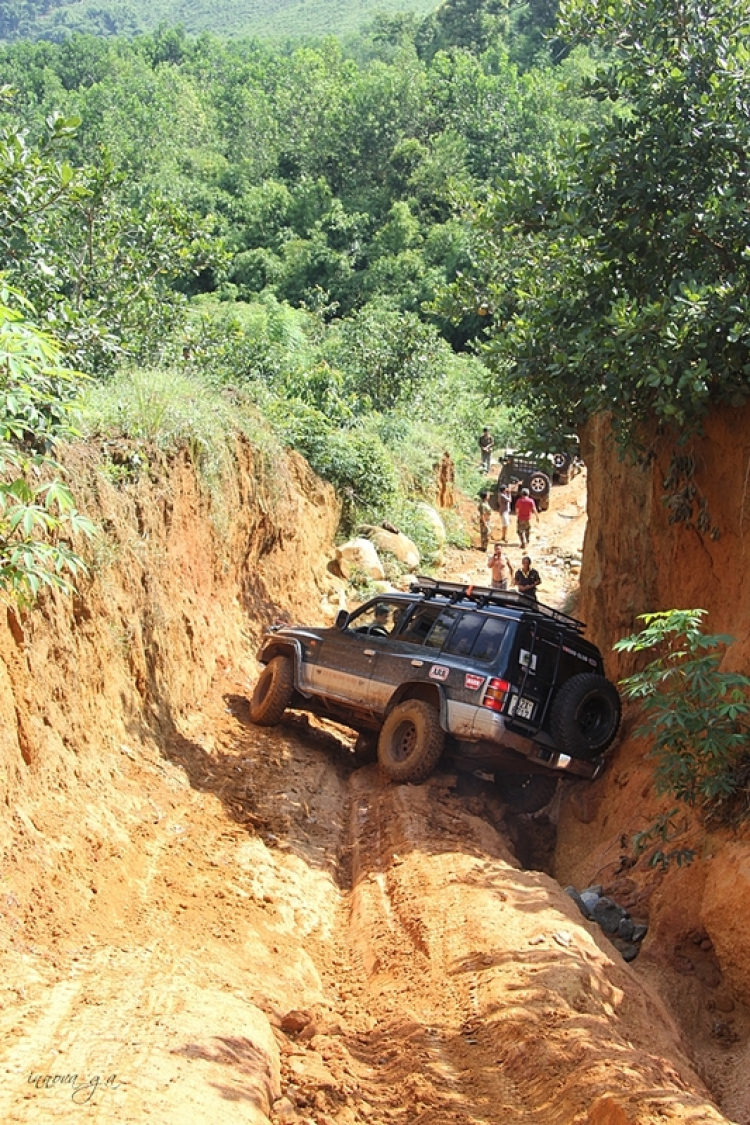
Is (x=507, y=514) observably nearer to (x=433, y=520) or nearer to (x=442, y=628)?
(x=433, y=520)

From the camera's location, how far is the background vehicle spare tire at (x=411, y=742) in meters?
10.8

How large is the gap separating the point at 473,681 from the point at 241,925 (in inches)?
149

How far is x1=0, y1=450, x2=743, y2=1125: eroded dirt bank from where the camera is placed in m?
5.27

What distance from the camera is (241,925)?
25.2ft

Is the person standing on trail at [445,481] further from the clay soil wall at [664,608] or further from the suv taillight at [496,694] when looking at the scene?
the suv taillight at [496,694]

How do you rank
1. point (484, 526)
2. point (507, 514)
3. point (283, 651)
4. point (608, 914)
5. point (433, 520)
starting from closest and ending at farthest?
point (608, 914) < point (283, 651) < point (433, 520) < point (484, 526) < point (507, 514)

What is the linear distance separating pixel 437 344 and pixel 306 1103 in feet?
93.4

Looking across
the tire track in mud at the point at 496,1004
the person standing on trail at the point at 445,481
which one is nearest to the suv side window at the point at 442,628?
the tire track in mud at the point at 496,1004

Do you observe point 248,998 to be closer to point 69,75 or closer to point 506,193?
point 506,193

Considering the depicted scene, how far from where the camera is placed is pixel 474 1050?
606 centimetres

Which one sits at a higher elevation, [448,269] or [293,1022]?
[448,269]

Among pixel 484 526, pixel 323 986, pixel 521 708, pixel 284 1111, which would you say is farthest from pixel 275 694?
pixel 484 526

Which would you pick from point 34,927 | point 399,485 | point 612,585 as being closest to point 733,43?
point 612,585

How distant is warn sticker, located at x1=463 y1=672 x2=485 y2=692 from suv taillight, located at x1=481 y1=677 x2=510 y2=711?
4.3 inches
